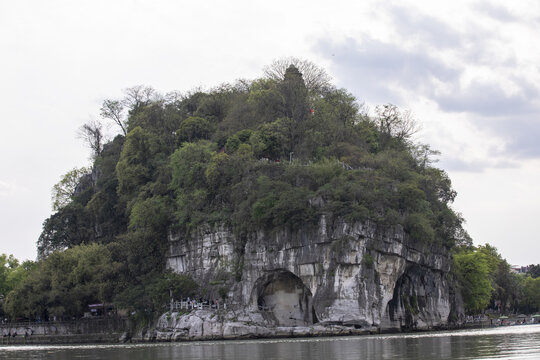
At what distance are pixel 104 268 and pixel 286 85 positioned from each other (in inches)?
995

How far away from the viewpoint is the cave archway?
63125 millimetres

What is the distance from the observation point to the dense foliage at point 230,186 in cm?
6241

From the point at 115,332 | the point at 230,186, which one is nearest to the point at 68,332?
the point at 115,332

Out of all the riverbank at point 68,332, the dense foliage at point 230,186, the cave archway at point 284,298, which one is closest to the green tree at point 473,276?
the dense foliage at point 230,186

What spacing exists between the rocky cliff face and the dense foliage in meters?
1.20

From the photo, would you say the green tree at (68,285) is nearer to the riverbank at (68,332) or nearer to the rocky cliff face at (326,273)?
the riverbank at (68,332)

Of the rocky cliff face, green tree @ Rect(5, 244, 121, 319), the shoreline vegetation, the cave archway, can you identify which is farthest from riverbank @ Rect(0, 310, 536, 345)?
the cave archway

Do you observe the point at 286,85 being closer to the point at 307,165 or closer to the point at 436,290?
the point at 307,165

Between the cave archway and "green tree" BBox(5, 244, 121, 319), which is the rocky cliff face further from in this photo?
"green tree" BBox(5, 244, 121, 319)

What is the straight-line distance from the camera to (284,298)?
64.7 metres

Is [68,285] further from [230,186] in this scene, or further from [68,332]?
[230,186]

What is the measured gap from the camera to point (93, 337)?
68812 mm

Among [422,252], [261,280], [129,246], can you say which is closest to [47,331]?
[129,246]

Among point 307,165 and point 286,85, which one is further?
point 286,85
